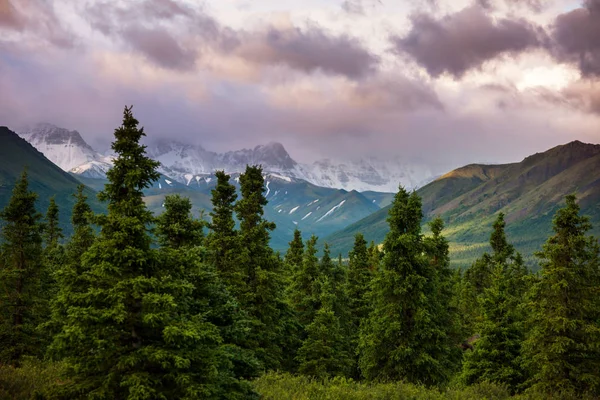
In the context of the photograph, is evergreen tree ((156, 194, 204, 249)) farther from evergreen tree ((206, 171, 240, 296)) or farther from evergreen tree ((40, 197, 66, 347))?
evergreen tree ((40, 197, 66, 347))

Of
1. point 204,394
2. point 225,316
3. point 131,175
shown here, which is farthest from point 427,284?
point 131,175

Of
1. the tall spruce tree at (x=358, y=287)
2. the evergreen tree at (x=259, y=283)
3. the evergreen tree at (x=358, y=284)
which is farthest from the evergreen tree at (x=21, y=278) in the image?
the evergreen tree at (x=358, y=284)

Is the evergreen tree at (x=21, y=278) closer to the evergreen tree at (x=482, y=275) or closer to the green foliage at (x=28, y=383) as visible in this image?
the green foliage at (x=28, y=383)

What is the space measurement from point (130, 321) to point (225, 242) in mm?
15138

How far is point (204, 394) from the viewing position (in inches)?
540

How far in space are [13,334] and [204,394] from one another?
22.7m

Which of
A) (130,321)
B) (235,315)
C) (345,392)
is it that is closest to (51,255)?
(235,315)

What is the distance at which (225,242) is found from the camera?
2888 centimetres

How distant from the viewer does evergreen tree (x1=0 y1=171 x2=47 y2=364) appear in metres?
29.0

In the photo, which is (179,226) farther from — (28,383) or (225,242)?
(28,383)

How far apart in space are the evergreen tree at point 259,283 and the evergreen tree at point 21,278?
15533 mm

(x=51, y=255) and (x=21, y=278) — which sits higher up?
(x=51, y=255)

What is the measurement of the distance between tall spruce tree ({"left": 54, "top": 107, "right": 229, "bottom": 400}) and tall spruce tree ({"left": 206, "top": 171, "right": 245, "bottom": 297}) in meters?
12.5

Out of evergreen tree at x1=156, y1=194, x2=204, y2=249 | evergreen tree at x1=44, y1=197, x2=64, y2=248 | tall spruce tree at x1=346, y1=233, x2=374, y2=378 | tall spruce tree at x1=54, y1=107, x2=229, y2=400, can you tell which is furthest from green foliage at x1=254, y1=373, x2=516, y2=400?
evergreen tree at x1=44, y1=197, x2=64, y2=248
